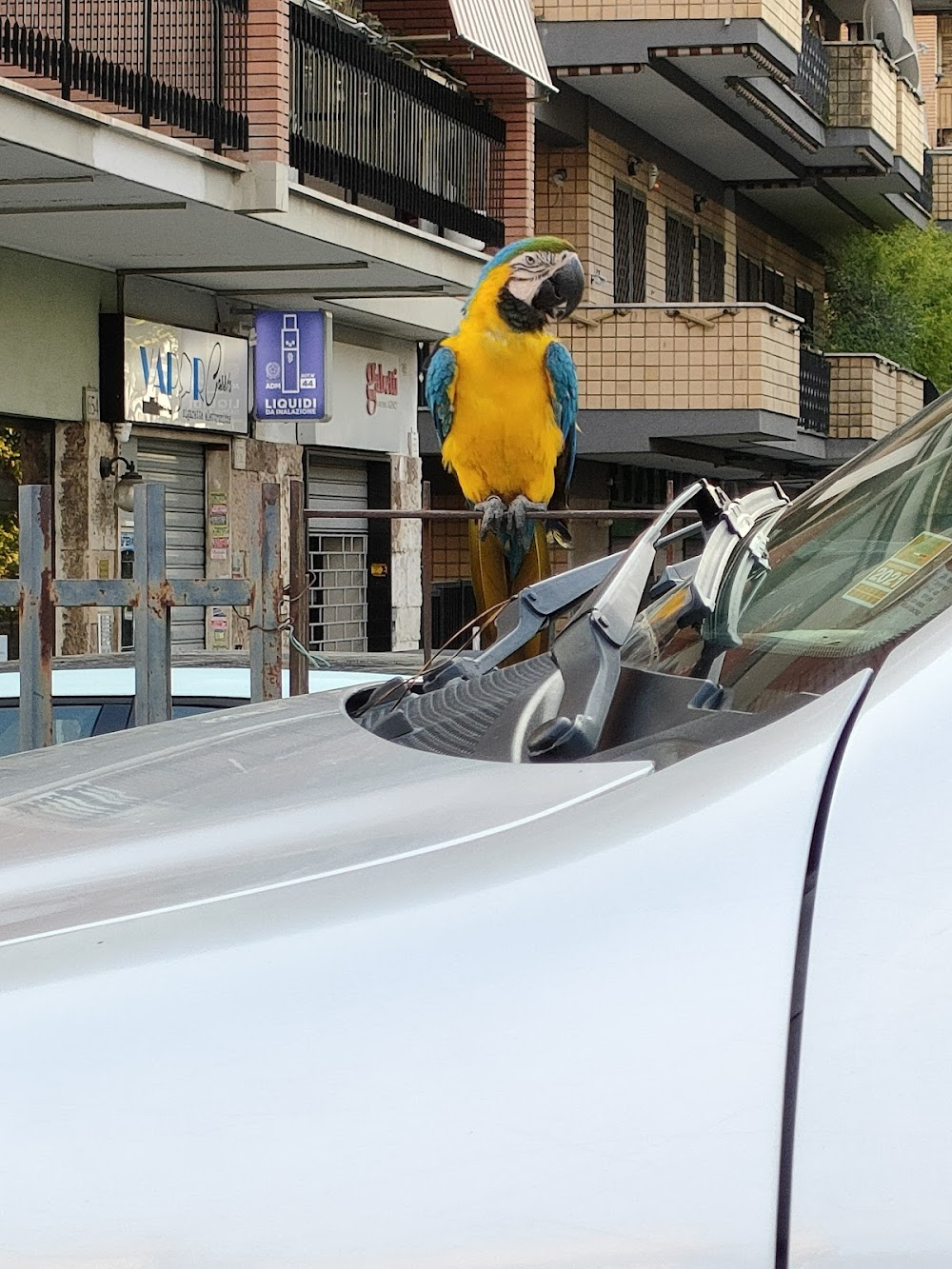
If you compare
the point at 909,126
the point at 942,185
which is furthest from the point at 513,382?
the point at 942,185

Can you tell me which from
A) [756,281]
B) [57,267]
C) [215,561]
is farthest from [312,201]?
[756,281]

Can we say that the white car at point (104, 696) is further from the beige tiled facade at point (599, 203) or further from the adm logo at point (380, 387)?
the beige tiled facade at point (599, 203)

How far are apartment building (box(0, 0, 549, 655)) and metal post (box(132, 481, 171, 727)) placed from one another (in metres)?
6.16

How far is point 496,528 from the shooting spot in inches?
250

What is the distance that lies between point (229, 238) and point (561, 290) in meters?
6.22

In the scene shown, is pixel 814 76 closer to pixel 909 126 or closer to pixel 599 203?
pixel 909 126

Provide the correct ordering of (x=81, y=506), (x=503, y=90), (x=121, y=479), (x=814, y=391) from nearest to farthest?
(x=81, y=506)
(x=121, y=479)
(x=503, y=90)
(x=814, y=391)

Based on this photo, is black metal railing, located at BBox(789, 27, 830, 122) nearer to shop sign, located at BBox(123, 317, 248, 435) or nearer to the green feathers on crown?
shop sign, located at BBox(123, 317, 248, 435)

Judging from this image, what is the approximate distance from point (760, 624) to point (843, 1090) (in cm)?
67

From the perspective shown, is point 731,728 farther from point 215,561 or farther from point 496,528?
point 215,561

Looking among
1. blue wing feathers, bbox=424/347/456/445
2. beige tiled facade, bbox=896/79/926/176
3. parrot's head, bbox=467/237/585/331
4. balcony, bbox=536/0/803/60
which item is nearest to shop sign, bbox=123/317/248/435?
balcony, bbox=536/0/803/60

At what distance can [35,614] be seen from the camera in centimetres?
396

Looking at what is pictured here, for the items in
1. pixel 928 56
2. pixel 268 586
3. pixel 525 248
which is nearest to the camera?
pixel 268 586

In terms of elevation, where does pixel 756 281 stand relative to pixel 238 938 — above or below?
above
